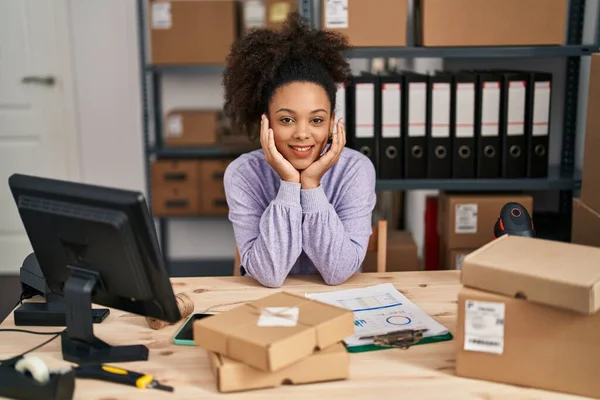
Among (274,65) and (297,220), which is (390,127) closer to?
(274,65)

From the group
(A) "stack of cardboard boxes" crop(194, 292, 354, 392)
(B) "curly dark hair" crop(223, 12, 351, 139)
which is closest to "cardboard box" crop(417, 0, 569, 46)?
(B) "curly dark hair" crop(223, 12, 351, 139)

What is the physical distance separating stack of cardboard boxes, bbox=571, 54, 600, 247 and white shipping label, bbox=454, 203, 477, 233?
557 millimetres

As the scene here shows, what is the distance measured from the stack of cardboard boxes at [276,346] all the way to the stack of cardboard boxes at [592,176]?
1149 mm

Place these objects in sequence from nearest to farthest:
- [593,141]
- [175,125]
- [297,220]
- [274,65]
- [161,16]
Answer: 1. [297,220]
2. [274,65]
3. [593,141]
4. [161,16]
5. [175,125]

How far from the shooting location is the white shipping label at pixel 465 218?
2678 mm

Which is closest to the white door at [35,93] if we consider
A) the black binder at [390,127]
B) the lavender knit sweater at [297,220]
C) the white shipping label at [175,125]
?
the white shipping label at [175,125]

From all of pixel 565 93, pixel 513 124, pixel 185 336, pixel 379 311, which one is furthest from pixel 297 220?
pixel 565 93

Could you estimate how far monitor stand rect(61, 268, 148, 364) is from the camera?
1.28m

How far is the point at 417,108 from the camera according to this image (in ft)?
8.68

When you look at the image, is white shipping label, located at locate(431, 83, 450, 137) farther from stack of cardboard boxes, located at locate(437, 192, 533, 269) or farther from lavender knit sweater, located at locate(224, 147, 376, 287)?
lavender knit sweater, located at locate(224, 147, 376, 287)

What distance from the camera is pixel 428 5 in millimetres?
2559

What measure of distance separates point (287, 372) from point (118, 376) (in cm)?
29

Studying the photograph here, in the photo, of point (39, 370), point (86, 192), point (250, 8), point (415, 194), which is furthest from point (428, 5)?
point (39, 370)

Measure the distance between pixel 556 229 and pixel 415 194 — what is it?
137 centimetres
